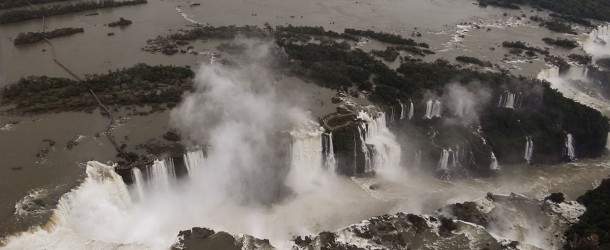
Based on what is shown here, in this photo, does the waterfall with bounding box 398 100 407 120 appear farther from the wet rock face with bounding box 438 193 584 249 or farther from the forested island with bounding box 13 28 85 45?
the forested island with bounding box 13 28 85 45

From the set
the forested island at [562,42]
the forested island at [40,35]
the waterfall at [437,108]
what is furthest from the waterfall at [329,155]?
the forested island at [562,42]

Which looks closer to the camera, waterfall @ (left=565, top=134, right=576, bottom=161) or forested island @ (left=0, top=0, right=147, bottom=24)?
waterfall @ (left=565, top=134, right=576, bottom=161)

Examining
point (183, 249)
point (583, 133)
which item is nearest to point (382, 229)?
point (183, 249)

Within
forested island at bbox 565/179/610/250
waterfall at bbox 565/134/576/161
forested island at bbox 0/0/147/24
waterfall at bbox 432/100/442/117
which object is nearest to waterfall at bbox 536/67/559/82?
waterfall at bbox 565/134/576/161

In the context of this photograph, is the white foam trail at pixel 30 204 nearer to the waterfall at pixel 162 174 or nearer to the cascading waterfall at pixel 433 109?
the waterfall at pixel 162 174

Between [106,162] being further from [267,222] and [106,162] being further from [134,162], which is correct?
[267,222]

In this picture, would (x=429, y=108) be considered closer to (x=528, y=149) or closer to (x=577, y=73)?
(x=528, y=149)
